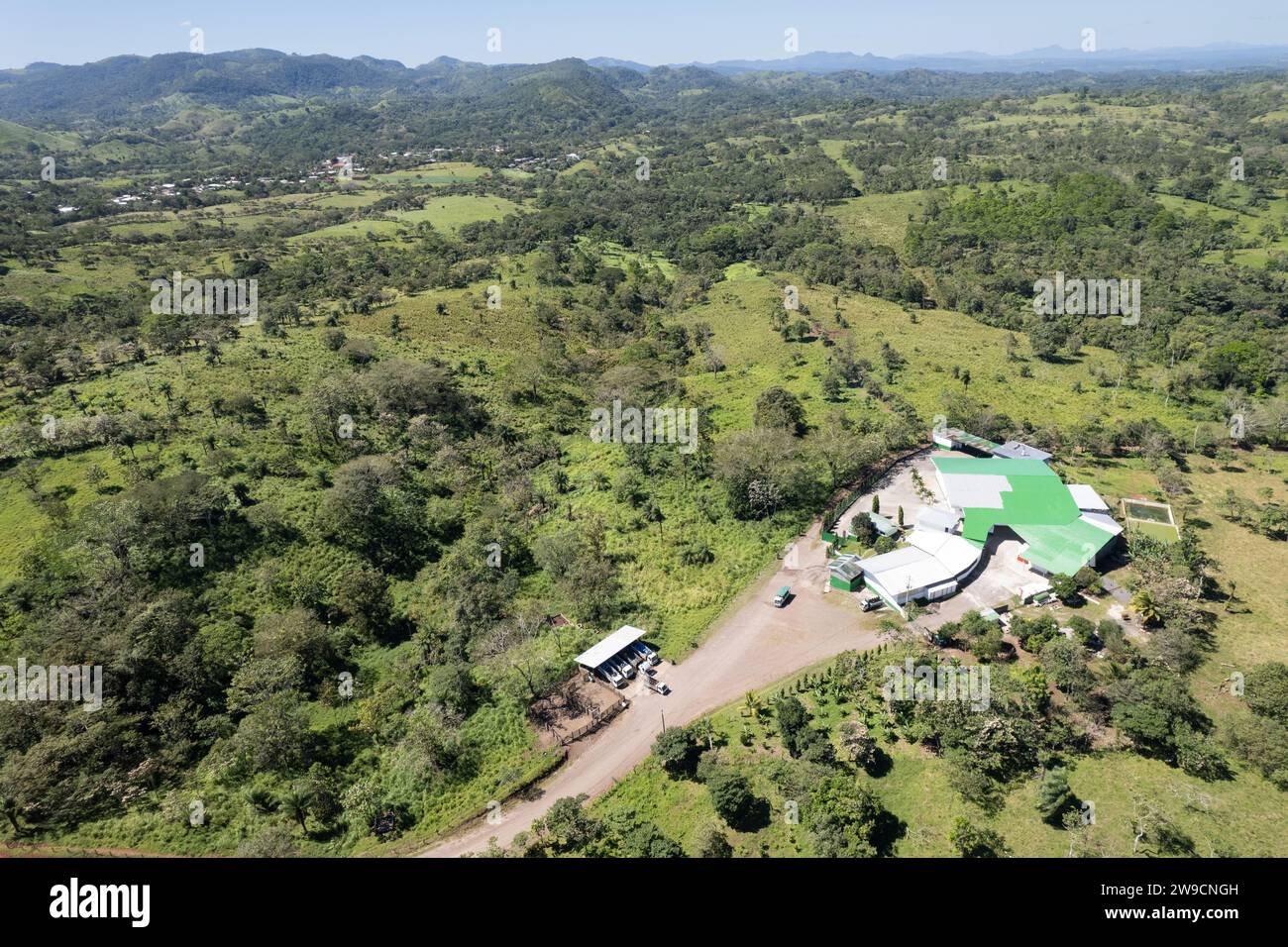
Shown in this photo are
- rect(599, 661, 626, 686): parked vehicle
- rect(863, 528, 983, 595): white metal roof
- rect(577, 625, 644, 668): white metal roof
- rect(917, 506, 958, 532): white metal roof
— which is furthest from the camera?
rect(917, 506, 958, 532): white metal roof

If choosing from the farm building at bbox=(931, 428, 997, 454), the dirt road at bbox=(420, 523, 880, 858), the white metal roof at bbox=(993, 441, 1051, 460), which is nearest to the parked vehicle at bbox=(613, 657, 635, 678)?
the dirt road at bbox=(420, 523, 880, 858)

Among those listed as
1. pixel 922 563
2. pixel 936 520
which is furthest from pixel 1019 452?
pixel 922 563

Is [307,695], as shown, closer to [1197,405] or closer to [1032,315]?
[1197,405]

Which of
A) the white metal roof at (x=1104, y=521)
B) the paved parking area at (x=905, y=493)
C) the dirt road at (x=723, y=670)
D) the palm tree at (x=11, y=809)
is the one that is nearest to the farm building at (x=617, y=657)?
the dirt road at (x=723, y=670)

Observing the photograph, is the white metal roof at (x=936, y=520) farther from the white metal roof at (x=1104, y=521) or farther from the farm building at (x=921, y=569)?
the white metal roof at (x=1104, y=521)

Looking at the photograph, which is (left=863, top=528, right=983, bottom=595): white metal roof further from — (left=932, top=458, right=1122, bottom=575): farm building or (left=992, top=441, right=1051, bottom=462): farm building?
(left=992, top=441, right=1051, bottom=462): farm building
